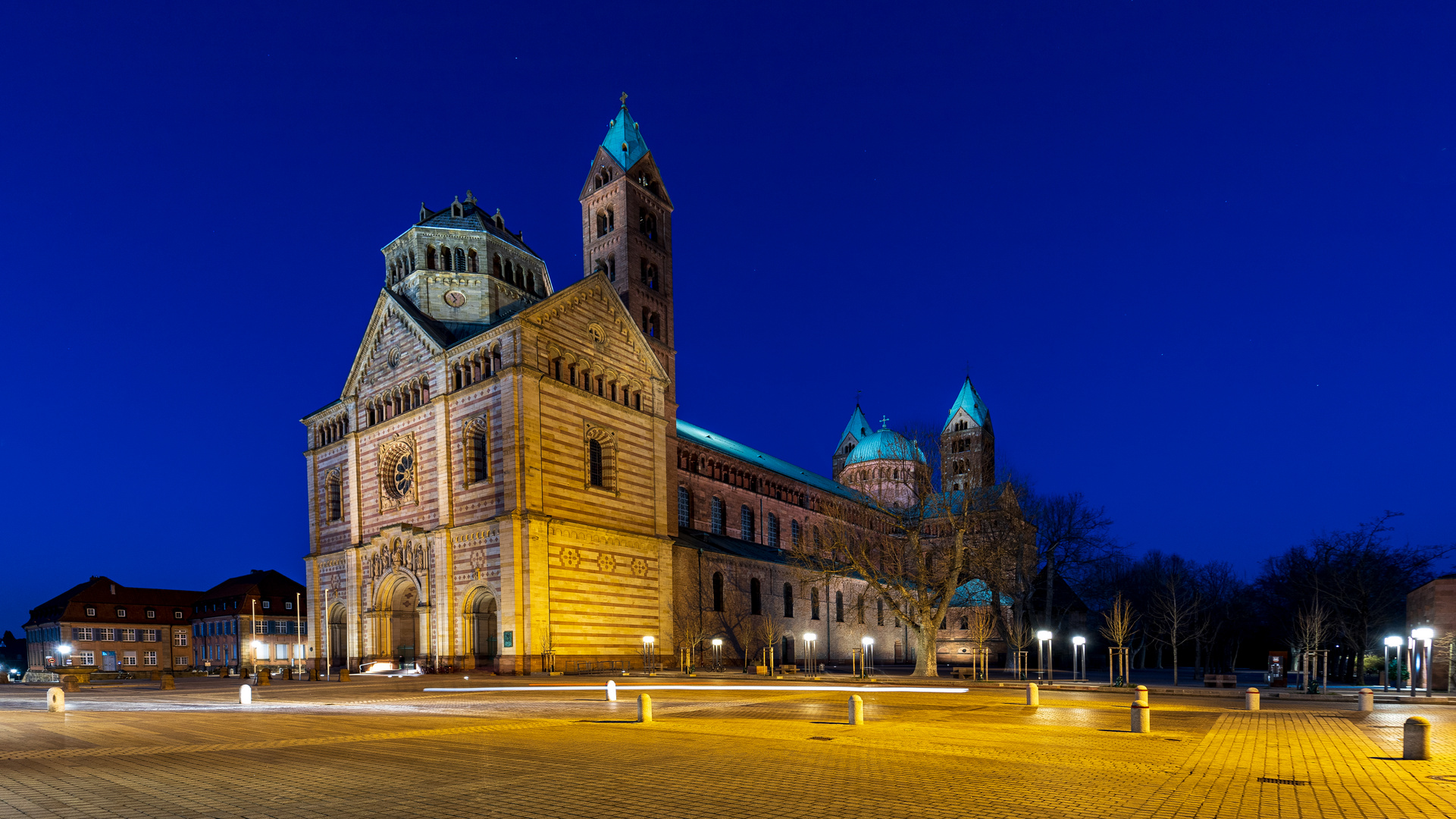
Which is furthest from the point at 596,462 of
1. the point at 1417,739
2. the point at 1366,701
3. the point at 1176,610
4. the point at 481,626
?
the point at 1417,739

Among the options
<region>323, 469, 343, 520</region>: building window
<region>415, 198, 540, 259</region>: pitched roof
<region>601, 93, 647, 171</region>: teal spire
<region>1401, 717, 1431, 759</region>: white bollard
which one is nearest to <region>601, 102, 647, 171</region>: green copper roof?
<region>601, 93, 647, 171</region>: teal spire

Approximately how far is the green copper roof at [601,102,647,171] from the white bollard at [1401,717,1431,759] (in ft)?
181

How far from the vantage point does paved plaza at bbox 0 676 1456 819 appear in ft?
35.2

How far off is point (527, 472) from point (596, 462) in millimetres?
7356

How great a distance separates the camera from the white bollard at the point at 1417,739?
14.9 metres

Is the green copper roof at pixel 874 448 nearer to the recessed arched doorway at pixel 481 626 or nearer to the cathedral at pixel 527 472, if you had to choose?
the cathedral at pixel 527 472

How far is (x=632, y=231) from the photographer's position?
205ft

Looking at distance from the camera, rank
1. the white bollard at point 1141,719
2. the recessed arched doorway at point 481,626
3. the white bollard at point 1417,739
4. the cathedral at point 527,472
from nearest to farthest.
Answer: the white bollard at point 1417,739, the white bollard at point 1141,719, the cathedral at point 527,472, the recessed arched doorway at point 481,626

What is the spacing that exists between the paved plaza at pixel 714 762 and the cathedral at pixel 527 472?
20.9m

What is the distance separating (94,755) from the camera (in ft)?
51.0

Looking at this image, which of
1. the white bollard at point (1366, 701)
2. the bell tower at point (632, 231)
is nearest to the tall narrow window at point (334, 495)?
the bell tower at point (632, 231)

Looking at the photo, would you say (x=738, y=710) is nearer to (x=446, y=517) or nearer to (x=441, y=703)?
(x=441, y=703)

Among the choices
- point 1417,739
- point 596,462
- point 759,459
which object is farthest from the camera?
point 759,459

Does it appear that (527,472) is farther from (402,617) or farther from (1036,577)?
(1036,577)
